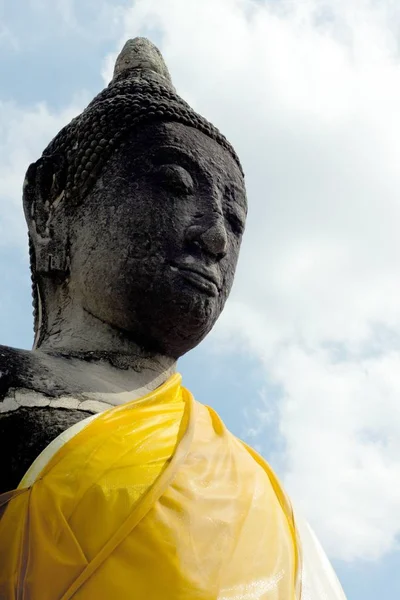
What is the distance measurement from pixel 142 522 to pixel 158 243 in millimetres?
1632

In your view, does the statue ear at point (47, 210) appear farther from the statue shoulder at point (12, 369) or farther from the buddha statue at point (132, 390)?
the statue shoulder at point (12, 369)

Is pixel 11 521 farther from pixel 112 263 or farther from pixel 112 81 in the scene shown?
pixel 112 81

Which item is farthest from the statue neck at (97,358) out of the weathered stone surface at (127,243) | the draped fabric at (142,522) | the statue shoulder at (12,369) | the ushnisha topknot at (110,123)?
the ushnisha topknot at (110,123)

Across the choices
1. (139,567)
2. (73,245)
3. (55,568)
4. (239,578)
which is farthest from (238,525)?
(73,245)

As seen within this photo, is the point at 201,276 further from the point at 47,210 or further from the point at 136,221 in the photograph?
the point at 47,210

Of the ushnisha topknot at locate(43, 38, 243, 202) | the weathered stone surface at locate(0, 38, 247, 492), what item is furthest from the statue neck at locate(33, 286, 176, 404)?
the ushnisha topknot at locate(43, 38, 243, 202)

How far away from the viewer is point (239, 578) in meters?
3.39

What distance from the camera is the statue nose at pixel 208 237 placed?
461cm

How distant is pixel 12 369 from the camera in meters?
3.99

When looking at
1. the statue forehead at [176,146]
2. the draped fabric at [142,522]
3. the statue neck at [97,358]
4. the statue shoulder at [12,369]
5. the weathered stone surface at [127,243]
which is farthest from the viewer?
the statue forehead at [176,146]

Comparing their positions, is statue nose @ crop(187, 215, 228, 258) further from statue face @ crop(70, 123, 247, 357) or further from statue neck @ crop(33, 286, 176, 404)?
statue neck @ crop(33, 286, 176, 404)

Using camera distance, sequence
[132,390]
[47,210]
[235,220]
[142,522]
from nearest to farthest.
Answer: [142,522]
[132,390]
[235,220]
[47,210]

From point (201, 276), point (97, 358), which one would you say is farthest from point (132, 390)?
point (201, 276)

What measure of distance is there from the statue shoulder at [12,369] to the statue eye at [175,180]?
118 centimetres
